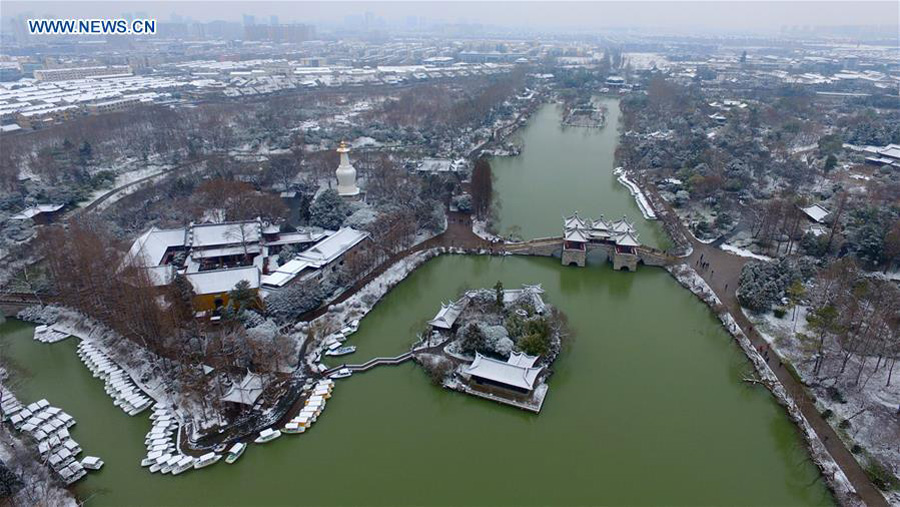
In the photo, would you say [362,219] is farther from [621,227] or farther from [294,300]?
[621,227]

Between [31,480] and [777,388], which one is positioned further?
[777,388]

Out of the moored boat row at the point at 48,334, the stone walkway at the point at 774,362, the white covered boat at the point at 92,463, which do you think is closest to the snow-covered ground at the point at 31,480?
the white covered boat at the point at 92,463

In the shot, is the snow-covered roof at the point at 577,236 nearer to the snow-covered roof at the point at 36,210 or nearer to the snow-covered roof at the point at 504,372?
the snow-covered roof at the point at 504,372

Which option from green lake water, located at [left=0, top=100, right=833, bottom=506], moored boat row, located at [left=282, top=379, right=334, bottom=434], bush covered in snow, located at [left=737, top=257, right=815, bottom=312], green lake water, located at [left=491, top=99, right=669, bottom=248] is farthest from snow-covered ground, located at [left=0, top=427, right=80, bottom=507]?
bush covered in snow, located at [left=737, top=257, right=815, bottom=312]

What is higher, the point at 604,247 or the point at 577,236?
the point at 577,236

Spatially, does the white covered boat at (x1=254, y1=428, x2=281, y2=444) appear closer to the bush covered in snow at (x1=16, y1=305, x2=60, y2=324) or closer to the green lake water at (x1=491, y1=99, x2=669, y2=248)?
the bush covered in snow at (x1=16, y1=305, x2=60, y2=324)

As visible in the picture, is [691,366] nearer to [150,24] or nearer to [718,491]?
[718,491]

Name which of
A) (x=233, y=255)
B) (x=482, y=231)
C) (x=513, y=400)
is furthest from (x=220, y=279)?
(x=482, y=231)

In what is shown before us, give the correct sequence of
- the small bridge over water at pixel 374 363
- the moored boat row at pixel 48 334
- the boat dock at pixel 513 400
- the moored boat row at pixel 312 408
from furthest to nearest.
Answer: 1. the moored boat row at pixel 48 334
2. the small bridge over water at pixel 374 363
3. the boat dock at pixel 513 400
4. the moored boat row at pixel 312 408
